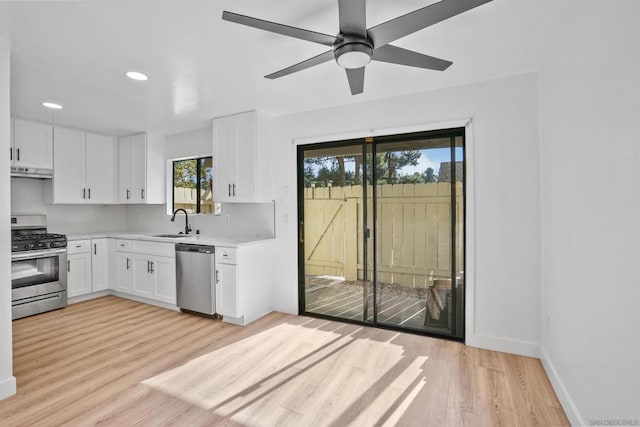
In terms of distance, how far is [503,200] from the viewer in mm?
2730

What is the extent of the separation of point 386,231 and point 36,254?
415 centimetres

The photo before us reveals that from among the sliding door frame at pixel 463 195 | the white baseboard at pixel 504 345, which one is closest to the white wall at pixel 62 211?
the sliding door frame at pixel 463 195

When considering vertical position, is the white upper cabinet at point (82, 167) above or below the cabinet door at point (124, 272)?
above

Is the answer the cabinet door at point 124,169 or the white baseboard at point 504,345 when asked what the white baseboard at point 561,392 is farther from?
the cabinet door at point 124,169

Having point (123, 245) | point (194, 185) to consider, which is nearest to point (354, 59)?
point (194, 185)

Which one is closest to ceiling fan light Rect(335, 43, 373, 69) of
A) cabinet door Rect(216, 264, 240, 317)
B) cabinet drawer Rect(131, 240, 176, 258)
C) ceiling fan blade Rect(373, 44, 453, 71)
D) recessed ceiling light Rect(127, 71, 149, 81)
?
ceiling fan blade Rect(373, 44, 453, 71)

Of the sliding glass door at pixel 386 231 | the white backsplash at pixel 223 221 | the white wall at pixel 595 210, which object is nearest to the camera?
the white wall at pixel 595 210

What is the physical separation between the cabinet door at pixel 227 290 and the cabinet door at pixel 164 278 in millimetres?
749

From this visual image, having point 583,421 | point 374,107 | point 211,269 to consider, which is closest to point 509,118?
point 374,107

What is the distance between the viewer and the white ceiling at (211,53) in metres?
1.79

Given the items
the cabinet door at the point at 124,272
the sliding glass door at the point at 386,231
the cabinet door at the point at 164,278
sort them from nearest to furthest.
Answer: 1. the sliding glass door at the point at 386,231
2. the cabinet door at the point at 164,278
3. the cabinet door at the point at 124,272

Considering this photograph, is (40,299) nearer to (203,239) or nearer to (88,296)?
(88,296)

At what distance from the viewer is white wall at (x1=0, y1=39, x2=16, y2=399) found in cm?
209

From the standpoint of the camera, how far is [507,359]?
262 centimetres
